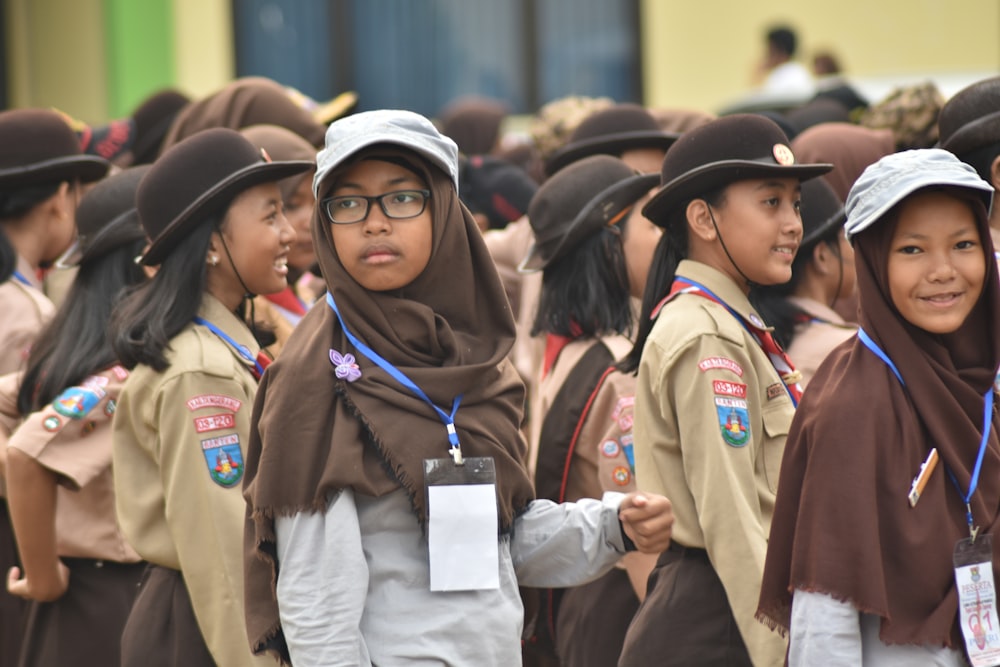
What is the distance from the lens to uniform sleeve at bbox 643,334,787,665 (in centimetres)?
365

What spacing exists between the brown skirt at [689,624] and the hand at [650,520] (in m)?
0.58

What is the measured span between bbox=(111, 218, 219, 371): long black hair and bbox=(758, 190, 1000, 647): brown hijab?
5.69ft

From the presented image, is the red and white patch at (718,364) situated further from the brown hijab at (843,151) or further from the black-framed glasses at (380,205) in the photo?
the brown hijab at (843,151)

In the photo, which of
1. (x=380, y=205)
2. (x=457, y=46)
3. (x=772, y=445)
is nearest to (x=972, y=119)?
(x=772, y=445)

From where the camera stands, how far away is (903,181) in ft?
10.3

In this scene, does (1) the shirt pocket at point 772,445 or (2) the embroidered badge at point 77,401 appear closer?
(1) the shirt pocket at point 772,445

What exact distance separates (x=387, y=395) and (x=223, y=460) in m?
0.82

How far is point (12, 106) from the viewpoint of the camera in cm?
1363

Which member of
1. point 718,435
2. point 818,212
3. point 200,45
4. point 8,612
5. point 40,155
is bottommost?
point 8,612

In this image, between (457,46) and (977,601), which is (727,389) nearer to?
(977,601)

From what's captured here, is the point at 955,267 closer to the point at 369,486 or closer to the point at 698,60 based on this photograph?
the point at 369,486

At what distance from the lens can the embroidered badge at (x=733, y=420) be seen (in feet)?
12.2

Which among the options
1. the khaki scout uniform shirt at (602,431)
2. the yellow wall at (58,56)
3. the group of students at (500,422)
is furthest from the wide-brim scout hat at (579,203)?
the yellow wall at (58,56)

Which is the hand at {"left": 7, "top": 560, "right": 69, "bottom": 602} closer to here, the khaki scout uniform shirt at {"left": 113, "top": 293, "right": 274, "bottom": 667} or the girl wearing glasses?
the khaki scout uniform shirt at {"left": 113, "top": 293, "right": 274, "bottom": 667}
